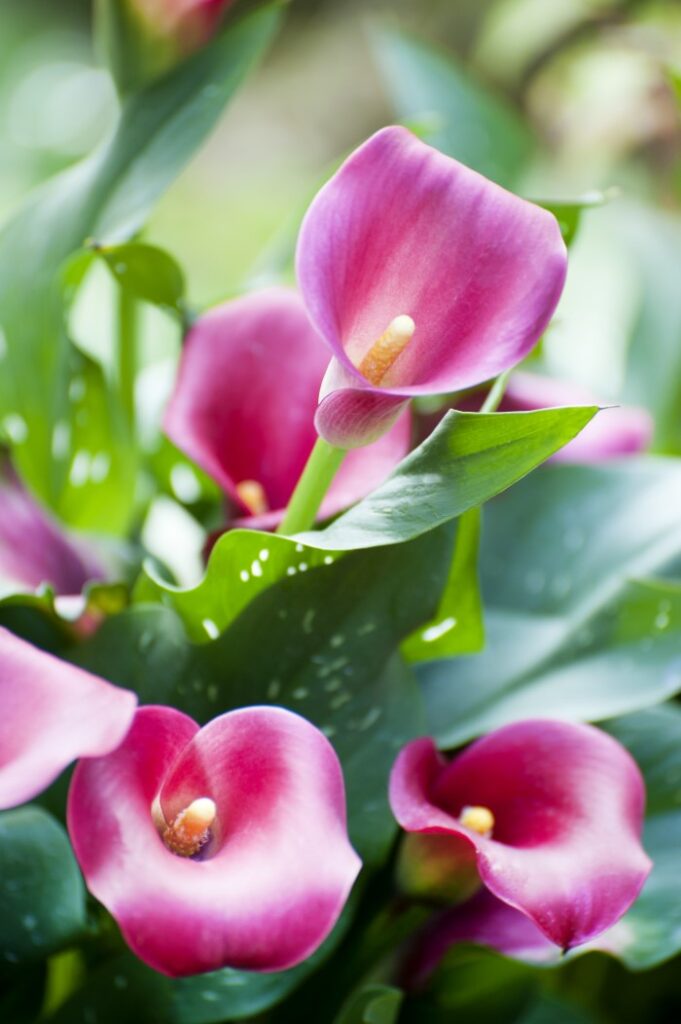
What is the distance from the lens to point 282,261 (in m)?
0.54

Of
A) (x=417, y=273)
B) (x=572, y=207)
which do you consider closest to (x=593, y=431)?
(x=572, y=207)

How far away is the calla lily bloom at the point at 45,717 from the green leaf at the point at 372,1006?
0.14m

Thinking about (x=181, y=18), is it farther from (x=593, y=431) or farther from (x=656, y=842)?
(x=656, y=842)

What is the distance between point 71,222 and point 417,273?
8.2 inches

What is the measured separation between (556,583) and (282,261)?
0.64 ft

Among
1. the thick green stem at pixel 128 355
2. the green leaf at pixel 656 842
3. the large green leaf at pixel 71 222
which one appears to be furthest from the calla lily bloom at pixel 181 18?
the green leaf at pixel 656 842

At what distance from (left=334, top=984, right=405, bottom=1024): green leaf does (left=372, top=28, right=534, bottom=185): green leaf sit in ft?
1.55

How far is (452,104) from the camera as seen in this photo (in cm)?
70

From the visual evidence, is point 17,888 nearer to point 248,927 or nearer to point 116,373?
point 248,927

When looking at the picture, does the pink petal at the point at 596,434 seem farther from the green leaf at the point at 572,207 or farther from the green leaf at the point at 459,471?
the green leaf at the point at 459,471

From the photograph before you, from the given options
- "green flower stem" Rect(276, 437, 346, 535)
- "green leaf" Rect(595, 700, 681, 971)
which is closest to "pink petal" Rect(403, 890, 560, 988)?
"green leaf" Rect(595, 700, 681, 971)

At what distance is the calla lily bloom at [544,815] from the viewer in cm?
30

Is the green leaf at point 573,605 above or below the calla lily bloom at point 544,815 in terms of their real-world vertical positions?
below

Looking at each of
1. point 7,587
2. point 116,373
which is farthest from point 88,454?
point 7,587
